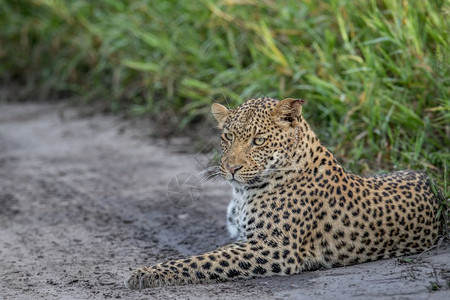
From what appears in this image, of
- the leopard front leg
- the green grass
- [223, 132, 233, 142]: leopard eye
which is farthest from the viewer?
the green grass

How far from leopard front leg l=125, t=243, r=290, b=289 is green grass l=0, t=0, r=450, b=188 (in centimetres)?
153

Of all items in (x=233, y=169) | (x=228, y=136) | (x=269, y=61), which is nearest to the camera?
(x=233, y=169)

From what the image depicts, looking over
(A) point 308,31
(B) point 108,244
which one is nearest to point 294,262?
(B) point 108,244

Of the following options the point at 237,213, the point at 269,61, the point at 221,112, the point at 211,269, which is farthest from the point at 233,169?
the point at 269,61

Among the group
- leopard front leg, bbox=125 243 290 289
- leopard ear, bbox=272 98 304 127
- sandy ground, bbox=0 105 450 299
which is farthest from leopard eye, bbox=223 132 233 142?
sandy ground, bbox=0 105 450 299

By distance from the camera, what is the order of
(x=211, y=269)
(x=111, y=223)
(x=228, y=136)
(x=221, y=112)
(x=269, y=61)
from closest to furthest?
(x=211, y=269), (x=228, y=136), (x=221, y=112), (x=111, y=223), (x=269, y=61)

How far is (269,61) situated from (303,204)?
3.67 m

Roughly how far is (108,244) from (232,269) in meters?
1.47

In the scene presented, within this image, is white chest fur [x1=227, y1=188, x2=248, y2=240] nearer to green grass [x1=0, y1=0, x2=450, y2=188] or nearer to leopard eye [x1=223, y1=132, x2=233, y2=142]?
leopard eye [x1=223, y1=132, x2=233, y2=142]

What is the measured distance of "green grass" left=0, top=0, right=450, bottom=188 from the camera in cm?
681

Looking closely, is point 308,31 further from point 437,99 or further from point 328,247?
point 328,247

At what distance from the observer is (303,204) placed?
493 cm

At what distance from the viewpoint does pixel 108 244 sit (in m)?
5.85

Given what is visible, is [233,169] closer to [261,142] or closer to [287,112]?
[261,142]
